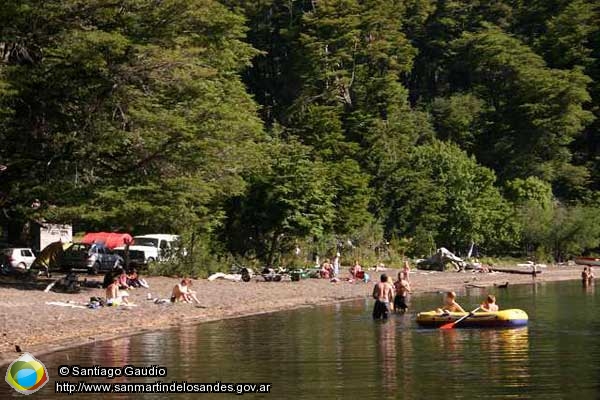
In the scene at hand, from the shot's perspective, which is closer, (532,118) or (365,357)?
(365,357)

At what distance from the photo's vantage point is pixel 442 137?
333ft

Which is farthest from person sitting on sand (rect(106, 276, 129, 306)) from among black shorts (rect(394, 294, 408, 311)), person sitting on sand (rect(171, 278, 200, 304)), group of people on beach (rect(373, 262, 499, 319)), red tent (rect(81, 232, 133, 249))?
red tent (rect(81, 232, 133, 249))

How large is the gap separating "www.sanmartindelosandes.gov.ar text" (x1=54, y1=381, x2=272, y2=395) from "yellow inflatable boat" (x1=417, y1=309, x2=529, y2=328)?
12676mm

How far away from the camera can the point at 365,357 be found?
82.0ft

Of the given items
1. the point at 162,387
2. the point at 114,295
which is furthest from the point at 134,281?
the point at 162,387

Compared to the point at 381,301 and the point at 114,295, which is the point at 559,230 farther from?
the point at 114,295

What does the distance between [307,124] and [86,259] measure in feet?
112

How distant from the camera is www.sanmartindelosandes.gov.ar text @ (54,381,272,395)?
2002 cm

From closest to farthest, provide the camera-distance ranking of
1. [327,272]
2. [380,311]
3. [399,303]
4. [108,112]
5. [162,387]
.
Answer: [162,387] < [380,311] < [399,303] < [108,112] < [327,272]

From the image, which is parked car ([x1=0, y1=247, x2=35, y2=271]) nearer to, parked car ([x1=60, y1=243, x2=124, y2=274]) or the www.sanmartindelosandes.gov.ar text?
parked car ([x1=60, y1=243, x2=124, y2=274])

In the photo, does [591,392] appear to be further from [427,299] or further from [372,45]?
[372,45]

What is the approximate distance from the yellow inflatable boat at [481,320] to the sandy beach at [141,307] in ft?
25.8

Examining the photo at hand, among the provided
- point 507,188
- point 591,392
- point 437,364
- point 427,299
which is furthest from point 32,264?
point 507,188

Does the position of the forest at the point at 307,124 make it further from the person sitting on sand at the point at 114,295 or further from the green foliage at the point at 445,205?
the person sitting on sand at the point at 114,295
